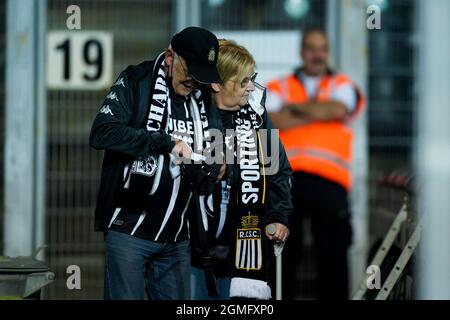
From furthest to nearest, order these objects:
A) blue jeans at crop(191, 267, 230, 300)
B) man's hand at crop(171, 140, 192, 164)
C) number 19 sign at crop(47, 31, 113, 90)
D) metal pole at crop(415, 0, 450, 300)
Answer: number 19 sign at crop(47, 31, 113, 90) < blue jeans at crop(191, 267, 230, 300) < man's hand at crop(171, 140, 192, 164) < metal pole at crop(415, 0, 450, 300)

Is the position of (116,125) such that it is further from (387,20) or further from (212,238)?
(387,20)

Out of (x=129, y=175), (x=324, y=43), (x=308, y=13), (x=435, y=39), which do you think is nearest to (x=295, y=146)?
(x=324, y=43)

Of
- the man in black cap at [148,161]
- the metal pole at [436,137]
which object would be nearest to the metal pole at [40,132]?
the man in black cap at [148,161]

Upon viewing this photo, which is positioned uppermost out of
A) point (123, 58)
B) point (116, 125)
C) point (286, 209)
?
point (123, 58)

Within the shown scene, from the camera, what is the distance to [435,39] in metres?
4.19

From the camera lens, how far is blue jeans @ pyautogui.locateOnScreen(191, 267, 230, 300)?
5.39 meters

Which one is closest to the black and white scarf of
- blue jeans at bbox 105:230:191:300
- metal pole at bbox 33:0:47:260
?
blue jeans at bbox 105:230:191:300

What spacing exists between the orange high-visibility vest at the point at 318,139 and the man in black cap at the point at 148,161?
7.35 ft

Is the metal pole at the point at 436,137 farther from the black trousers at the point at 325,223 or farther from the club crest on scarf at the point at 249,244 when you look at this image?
the black trousers at the point at 325,223

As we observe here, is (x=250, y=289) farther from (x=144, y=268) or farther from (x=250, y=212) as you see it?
(x=144, y=268)

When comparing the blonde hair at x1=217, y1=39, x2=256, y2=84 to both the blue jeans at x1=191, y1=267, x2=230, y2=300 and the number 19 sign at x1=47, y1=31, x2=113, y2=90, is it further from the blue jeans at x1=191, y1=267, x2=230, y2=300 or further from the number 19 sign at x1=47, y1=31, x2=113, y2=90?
the number 19 sign at x1=47, y1=31, x2=113, y2=90

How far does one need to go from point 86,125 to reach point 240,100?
10.6ft

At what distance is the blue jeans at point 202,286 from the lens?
539 centimetres
